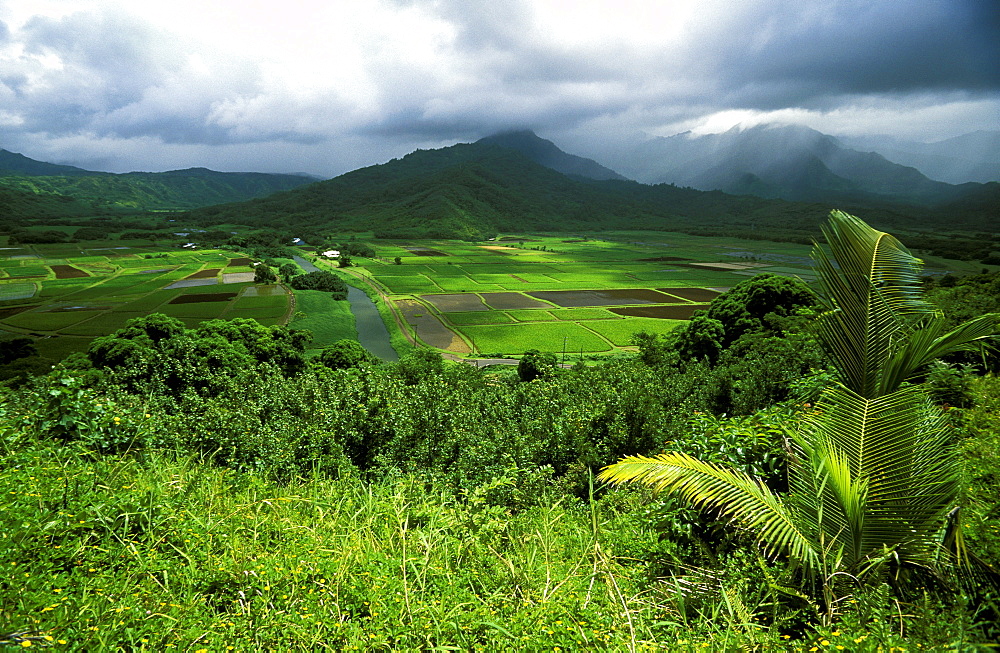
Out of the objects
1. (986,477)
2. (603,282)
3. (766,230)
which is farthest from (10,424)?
(766,230)

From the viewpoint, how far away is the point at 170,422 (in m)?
9.80

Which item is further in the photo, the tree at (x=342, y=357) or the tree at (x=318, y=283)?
the tree at (x=318, y=283)

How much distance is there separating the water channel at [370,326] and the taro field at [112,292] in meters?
8.77

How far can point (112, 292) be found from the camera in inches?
2621

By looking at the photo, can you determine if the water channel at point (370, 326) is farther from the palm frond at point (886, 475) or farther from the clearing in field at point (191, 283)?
the palm frond at point (886, 475)

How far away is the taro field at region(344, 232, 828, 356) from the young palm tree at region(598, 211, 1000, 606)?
18.8 meters

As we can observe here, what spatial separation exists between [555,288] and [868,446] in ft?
248

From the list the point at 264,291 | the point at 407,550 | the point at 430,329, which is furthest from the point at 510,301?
the point at 407,550

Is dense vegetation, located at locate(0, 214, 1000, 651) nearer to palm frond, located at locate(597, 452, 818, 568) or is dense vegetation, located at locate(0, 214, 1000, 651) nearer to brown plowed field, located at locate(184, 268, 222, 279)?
palm frond, located at locate(597, 452, 818, 568)

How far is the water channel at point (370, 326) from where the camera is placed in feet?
156

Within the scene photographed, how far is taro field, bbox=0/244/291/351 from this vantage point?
51000 millimetres

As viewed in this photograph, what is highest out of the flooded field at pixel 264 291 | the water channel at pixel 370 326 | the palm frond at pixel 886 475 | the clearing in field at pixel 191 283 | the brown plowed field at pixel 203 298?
the palm frond at pixel 886 475

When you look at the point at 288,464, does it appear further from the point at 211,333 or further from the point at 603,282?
the point at 603,282

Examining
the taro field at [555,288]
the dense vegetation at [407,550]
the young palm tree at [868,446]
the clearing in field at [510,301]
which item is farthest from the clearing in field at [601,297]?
the young palm tree at [868,446]
